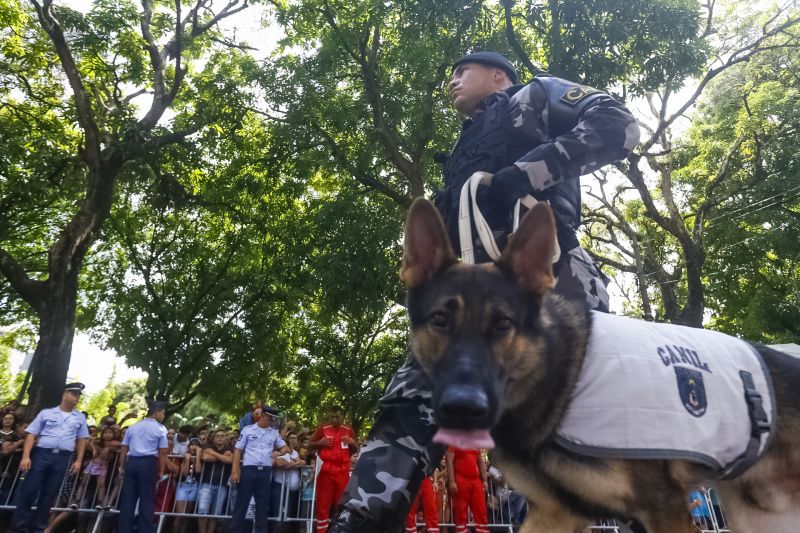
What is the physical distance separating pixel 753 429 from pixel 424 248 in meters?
1.60

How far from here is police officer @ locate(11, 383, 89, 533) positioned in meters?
8.88

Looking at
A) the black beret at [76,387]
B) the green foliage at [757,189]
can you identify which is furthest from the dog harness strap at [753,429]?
the green foliage at [757,189]

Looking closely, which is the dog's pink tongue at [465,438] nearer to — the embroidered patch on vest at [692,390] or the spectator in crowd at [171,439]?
the embroidered patch on vest at [692,390]

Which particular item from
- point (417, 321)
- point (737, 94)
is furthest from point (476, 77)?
point (737, 94)

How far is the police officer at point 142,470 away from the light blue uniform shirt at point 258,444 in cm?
149

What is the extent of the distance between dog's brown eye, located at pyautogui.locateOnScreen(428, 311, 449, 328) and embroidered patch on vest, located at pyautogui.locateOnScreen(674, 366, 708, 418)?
994 millimetres

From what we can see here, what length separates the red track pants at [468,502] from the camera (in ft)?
34.0

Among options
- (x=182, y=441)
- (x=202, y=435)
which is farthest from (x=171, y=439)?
(x=202, y=435)

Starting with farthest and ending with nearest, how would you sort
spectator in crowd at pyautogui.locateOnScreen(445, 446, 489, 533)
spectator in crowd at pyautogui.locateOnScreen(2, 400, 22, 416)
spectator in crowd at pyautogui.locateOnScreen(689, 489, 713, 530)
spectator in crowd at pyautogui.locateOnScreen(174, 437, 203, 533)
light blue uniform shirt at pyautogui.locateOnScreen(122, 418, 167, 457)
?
spectator in crowd at pyautogui.locateOnScreen(2, 400, 22, 416) < spectator in crowd at pyautogui.locateOnScreen(689, 489, 713, 530) < spectator in crowd at pyautogui.locateOnScreen(174, 437, 203, 533) < spectator in crowd at pyautogui.locateOnScreen(445, 446, 489, 533) < light blue uniform shirt at pyautogui.locateOnScreen(122, 418, 167, 457)

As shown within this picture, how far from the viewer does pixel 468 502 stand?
10.5 metres

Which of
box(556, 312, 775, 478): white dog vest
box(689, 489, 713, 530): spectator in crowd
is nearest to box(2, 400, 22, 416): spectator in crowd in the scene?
box(556, 312, 775, 478): white dog vest

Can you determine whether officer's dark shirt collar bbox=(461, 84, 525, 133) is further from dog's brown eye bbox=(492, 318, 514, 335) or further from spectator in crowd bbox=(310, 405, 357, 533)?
spectator in crowd bbox=(310, 405, 357, 533)

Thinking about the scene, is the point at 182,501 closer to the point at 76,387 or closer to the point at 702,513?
the point at 76,387

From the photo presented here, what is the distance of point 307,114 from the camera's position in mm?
14930
